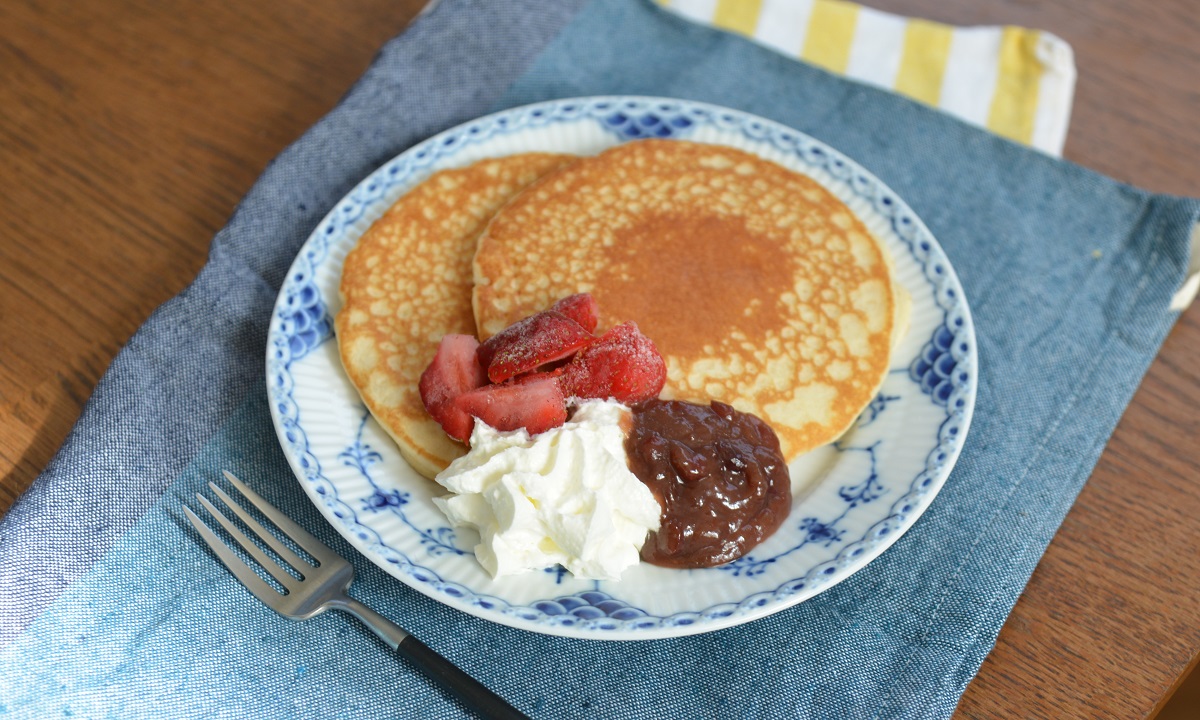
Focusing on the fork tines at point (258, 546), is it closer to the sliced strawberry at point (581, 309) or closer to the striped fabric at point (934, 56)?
the sliced strawberry at point (581, 309)

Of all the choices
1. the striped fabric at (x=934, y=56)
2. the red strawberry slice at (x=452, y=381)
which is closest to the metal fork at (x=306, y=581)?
the red strawberry slice at (x=452, y=381)

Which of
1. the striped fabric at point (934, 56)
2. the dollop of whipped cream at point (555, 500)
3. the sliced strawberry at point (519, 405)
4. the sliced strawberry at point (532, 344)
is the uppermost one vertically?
the striped fabric at point (934, 56)

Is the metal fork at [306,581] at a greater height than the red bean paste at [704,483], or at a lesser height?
lesser

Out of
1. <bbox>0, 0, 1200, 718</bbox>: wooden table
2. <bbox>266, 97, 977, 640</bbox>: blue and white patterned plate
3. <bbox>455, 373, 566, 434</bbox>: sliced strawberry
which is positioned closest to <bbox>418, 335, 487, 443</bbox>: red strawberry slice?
<bbox>455, 373, 566, 434</bbox>: sliced strawberry

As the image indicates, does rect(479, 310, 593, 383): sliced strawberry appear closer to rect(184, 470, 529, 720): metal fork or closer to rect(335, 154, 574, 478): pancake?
rect(335, 154, 574, 478): pancake

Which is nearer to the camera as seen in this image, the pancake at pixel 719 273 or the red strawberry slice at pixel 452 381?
the red strawberry slice at pixel 452 381

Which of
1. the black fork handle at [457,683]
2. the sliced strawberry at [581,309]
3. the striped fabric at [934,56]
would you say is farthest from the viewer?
the striped fabric at [934,56]

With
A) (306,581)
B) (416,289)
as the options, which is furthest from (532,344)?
(306,581)

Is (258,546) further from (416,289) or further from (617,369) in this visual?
(617,369)
